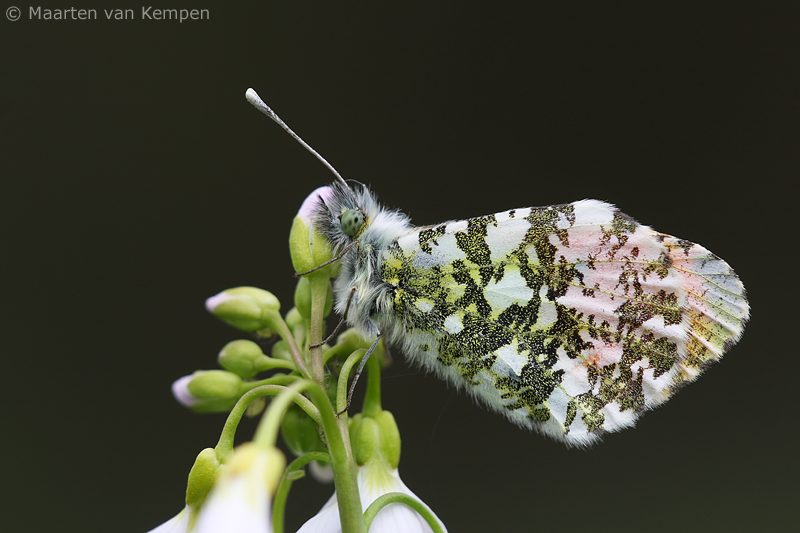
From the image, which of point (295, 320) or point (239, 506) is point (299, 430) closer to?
point (295, 320)

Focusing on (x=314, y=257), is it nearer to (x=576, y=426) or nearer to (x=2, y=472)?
(x=576, y=426)

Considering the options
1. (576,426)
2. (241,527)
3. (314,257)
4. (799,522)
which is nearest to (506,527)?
(799,522)

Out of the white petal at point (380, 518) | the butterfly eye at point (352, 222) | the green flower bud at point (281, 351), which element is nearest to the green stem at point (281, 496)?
the white petal at point (380, 518)

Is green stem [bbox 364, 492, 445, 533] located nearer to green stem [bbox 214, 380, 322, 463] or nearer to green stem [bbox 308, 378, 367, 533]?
green stem [bbox 308, 378, 367, 533]

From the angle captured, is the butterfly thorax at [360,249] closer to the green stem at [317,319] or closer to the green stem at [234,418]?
the green stem at [317,319]

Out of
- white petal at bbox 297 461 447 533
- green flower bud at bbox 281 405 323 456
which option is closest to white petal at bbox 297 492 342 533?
white petal at bbox 297 461 447 533

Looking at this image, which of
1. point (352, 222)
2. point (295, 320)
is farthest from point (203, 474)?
point (352, 222)

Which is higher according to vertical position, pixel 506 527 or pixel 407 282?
pixel 407 282
